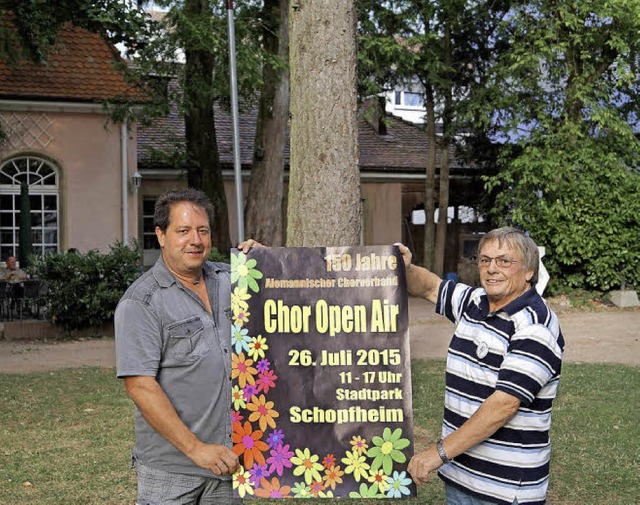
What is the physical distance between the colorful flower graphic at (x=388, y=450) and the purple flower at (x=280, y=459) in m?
0.32

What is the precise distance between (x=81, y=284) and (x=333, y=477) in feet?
40.9

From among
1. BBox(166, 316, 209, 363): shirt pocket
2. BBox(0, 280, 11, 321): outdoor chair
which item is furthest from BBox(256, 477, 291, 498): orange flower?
BBox(0, 280, 11, 321): outdoor chair

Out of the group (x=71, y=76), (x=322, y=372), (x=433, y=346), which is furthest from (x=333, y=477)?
(x=71, y=76)

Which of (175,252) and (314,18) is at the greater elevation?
(314,18)

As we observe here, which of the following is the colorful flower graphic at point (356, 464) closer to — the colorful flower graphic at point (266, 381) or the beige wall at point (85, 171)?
the colorful flower graphic at point (266, 381)

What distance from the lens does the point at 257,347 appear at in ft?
12.0

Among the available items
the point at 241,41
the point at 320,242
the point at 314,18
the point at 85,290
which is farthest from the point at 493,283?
the point at 241,41

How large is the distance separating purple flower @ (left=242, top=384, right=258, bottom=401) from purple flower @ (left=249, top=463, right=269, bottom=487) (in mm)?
265

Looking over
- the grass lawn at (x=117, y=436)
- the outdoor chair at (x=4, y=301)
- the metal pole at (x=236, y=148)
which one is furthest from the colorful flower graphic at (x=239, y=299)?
the outdoor chair at (x=4, y=301)

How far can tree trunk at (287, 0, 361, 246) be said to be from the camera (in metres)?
5.79

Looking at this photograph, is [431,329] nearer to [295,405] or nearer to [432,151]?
[432,151]

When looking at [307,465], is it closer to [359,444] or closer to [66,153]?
[359,444]

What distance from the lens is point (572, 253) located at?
2153cm

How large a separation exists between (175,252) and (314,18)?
111 inches
